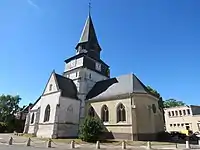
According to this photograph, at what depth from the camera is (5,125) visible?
4250 cm

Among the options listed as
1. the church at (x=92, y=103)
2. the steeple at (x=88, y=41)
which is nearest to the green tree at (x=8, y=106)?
the church at (x=92, y=103)

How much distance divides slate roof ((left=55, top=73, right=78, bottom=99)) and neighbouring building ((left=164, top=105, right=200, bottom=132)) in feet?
108

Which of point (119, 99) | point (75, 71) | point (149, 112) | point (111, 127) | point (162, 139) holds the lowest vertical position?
point (162, 139)

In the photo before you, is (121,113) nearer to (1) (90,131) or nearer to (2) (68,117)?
(1) (90,131)

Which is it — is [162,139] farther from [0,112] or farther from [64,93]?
[0,112]

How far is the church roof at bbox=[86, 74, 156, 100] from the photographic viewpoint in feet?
76.2

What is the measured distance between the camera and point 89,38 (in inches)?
1304

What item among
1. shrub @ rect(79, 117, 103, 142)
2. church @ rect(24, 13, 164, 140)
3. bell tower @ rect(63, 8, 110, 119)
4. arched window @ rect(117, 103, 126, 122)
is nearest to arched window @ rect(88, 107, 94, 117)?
church @ rect(24, 13, 164, 140)

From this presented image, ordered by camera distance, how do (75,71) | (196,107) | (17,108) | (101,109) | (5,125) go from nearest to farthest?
1. (101,109)
2. (75,71)
3. (5,125)
4. (196,107)
5. (17,108)

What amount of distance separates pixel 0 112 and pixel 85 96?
3378 cm

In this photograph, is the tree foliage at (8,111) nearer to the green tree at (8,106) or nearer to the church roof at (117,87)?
the green tree at (8,106)

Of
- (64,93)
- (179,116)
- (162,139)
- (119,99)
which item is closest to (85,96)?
(64,93)

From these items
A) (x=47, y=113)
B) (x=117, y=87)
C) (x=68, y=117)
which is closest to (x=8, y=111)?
(x=47, y=113)

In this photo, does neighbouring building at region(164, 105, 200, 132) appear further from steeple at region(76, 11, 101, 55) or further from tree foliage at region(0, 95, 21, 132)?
tree foliage at region(0, 95, 21, 132)
